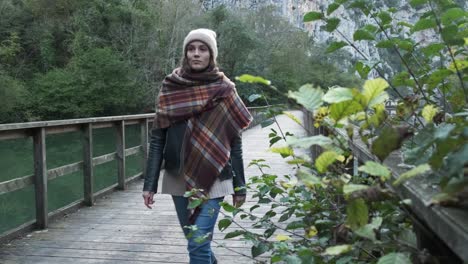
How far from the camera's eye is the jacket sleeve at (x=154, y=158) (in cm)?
220

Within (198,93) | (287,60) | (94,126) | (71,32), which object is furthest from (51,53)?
(198,93)

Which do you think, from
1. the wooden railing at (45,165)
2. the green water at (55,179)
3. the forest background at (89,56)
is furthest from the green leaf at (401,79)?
the forest background at (89,56)

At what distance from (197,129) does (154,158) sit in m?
0.24

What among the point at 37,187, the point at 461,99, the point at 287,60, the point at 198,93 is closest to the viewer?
the point at 461,99

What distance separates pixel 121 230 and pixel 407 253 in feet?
10.5

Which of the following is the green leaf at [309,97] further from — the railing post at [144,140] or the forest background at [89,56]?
the forest background at [89,56]

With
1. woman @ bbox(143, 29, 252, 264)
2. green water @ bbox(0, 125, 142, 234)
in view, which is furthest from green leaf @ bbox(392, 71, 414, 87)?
green water @ bbox(0, 125, 142, 234)

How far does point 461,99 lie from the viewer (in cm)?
103

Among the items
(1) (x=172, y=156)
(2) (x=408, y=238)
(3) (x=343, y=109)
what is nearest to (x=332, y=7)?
(3) (x=343, y=109)

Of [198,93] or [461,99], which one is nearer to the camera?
[461,99]

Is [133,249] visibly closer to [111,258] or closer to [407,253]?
[111,258]

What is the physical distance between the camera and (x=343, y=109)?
0.71 metres

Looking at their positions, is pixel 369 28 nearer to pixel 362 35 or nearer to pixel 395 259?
pixel 362 35

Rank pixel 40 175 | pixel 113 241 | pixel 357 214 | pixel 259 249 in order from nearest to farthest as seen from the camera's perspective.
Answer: pixel 357 214, pixel 259 249, pixel 113 241, pixel 40 175
